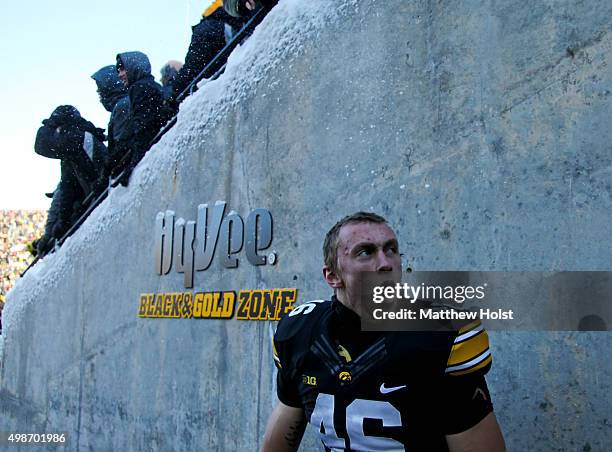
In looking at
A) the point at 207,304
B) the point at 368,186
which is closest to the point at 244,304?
the point at 207,304

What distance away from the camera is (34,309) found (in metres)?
7.75

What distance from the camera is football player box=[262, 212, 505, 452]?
1.74 meters

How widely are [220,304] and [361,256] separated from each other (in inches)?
106

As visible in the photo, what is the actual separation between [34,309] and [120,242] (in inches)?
99.9

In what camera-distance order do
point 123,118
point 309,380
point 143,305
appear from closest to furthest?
point 309,380 → point 143,305 → point 123,118

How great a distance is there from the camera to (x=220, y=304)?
14.7 ft

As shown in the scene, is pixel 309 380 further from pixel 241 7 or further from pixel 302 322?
pixel 241 7

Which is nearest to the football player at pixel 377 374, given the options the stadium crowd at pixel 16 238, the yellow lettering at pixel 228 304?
the yellow lettering at pixel 228 304

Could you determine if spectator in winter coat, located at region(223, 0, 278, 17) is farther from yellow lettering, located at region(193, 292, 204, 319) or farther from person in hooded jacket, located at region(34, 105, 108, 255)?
person in hooded jacket, located at region(34, 105, 108, 255)

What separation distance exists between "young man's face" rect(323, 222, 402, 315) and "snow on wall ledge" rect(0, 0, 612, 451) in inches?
37.6

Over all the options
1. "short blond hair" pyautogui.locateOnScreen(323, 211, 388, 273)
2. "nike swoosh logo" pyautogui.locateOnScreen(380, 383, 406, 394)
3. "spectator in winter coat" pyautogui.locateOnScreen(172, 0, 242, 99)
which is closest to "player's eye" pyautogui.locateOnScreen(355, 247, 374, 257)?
"short blond hair" pyautogui.locateOnScreen(323, 211, 388, 273)

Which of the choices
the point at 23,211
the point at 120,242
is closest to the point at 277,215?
the point at 120,242
